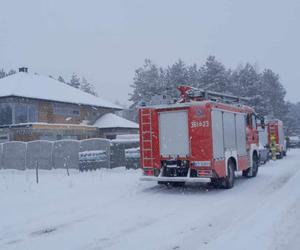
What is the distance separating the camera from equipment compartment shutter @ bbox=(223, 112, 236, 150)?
48.5 feet

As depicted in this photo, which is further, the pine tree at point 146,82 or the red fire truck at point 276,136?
the pine tree at point 146,82

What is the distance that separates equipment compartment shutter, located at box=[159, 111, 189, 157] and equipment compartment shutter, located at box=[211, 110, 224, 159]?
900 mm

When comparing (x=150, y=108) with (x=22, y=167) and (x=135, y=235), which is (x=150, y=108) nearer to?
(x=135, y=235)

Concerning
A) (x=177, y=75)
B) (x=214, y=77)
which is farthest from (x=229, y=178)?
(x=177, y=75)

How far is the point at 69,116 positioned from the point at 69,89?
4.72m

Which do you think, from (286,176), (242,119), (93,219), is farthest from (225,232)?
(286,176)

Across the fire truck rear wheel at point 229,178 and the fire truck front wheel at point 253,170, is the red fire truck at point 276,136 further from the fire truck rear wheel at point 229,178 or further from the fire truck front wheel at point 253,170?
the fire truck rear wheel at point 229,178

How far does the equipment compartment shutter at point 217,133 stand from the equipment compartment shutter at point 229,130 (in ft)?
1.39

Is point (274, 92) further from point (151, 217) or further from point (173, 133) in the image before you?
point (151, 217)

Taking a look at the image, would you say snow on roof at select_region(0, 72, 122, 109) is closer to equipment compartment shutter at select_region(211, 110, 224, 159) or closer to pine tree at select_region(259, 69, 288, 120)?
equipment compartment shutter at select_region(211, 110, 224, 159)

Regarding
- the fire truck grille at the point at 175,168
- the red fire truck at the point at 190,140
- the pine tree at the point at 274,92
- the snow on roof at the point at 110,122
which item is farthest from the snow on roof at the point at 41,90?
the pine tree at the point at 274,92

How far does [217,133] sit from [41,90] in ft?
93.8

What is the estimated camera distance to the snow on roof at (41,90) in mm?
36812

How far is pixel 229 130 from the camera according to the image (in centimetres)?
1521
